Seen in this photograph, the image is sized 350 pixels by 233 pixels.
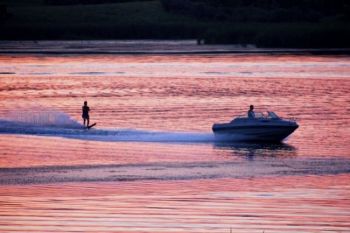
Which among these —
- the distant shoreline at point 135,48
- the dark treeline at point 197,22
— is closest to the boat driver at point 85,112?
the distant shoreline at point 135,48

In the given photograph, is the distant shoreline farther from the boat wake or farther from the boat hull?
the boat hull

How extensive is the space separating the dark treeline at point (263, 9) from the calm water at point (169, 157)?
47.1 m

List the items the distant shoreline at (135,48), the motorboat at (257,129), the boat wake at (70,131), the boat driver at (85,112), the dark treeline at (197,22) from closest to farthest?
the motorboat at (257,129) → the boat wake at (70,131) → the boat driver at (85,112) → the distant shoreline at (135,48) → the dark treeline at (197,22)

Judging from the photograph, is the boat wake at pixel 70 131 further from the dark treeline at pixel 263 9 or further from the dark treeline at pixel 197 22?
the dark treeline at pixel 263 9

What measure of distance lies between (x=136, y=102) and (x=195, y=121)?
1025cm

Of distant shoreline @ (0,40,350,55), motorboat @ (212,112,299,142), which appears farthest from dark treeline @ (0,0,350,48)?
motorboat @ (212,112,299,142)

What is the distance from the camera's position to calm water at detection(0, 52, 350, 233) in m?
25.8

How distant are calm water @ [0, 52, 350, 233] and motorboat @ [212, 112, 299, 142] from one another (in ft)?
1.39

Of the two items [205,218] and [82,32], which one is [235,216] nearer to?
[205,218]

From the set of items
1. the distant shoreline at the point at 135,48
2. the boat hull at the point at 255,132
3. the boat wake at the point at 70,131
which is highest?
the distant shoreline at the point at 135,48

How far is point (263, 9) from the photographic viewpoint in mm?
131500

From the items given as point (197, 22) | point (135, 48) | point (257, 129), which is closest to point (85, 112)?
point (257, 129)

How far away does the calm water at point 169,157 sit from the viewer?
84.7 ft

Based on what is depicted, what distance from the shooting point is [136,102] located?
59625 millimetres
